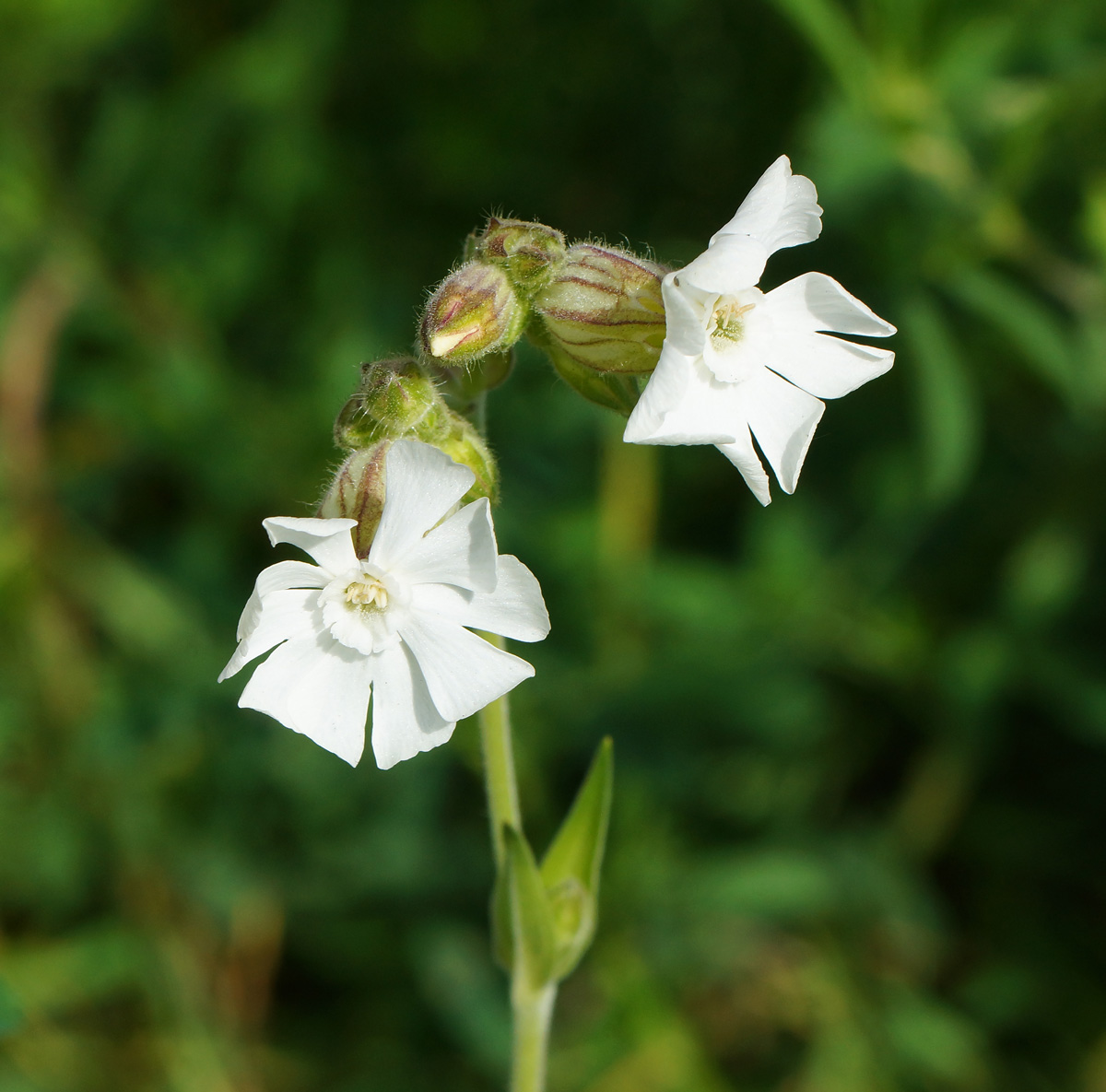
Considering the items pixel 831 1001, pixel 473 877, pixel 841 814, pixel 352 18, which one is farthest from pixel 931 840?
pixel 352 18

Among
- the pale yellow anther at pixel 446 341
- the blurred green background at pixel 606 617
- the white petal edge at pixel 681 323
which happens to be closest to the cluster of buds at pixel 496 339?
the pale yellow anther at pixel 446 341

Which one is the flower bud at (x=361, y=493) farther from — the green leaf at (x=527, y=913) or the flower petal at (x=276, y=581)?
the green leaf at (x=527, y=913)

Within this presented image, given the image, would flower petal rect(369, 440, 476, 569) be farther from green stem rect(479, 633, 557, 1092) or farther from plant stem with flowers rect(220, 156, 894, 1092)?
green stem rect(479, 633, 557, 1092)

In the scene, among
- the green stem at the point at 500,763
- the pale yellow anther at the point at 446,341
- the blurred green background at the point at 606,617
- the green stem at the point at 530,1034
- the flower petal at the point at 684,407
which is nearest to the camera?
the flower petal at the point at 684,407

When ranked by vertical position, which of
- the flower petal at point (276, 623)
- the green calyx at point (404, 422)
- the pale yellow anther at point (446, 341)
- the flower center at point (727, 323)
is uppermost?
the flower center at point (727, 323)

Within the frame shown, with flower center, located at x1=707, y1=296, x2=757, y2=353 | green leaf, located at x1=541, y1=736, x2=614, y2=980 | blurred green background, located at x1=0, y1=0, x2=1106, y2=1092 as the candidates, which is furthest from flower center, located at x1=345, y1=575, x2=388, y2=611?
blurred green background, located at x1=0, y1=0, x2=1106, y2=1092

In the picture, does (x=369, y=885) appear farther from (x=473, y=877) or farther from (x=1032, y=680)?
(x=1032, y=680)
